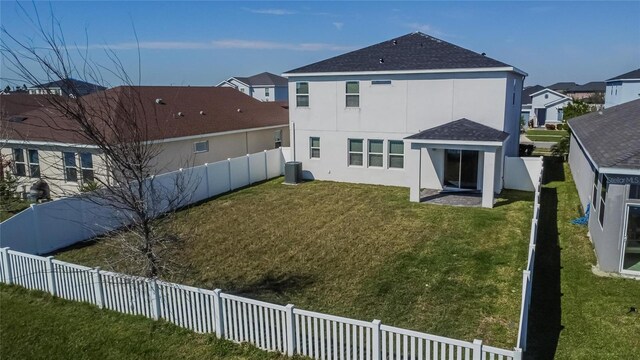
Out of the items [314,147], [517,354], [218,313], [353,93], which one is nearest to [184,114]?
[314,147]

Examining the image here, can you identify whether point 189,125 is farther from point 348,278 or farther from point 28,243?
point 348,278

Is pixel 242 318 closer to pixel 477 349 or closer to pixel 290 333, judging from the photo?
pixel 290 333

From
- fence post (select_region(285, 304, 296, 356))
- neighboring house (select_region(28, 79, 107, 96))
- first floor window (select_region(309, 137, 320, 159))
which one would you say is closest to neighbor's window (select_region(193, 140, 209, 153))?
first floor window (select_region(309, 137, 320, 159))

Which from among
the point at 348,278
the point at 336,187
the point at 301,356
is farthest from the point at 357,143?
the point at 301,356

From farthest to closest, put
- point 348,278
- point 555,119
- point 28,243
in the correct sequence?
point 555,119, point 28,243, point 348,278

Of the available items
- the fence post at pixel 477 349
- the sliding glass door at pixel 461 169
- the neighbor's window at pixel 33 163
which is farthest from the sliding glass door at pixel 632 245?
the neighbor's window at pixel 33 163
